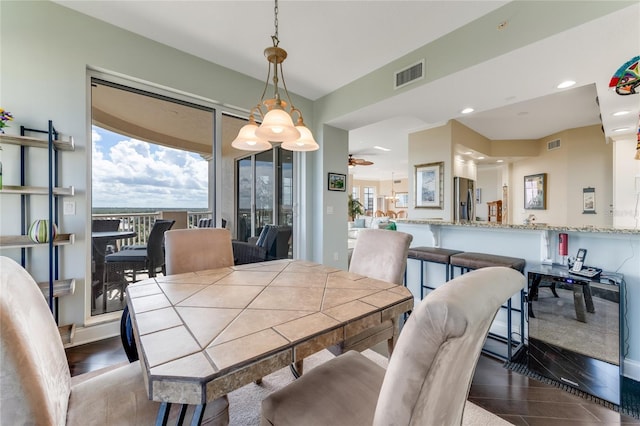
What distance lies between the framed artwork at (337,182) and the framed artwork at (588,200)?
4.99 meters

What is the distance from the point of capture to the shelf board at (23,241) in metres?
1.92

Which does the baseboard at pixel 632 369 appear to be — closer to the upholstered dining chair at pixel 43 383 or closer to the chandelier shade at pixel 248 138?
the upholstered dining chair at pixel 43 383

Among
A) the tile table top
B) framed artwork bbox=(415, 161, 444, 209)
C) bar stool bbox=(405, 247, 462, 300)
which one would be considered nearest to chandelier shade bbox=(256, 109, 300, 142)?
the tile table top

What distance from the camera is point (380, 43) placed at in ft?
Answer: 8.80

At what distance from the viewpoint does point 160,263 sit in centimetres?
318

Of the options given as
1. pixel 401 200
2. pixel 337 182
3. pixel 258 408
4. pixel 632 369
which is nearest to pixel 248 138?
pixel 258 408

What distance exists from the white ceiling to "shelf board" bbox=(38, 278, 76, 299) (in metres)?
2.35

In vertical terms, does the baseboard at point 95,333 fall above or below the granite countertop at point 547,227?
below

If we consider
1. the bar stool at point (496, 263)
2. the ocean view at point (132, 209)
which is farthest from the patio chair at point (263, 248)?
the bar stool at point (496, 263)

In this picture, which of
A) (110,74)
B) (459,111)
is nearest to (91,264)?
(110,74)

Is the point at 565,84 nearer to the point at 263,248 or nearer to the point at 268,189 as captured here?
the point at 268,189

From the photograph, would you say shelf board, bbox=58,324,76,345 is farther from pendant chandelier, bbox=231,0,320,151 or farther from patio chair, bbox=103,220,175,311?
pendant chandelier, bbox=231,0,320,151

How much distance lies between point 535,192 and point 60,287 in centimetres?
842

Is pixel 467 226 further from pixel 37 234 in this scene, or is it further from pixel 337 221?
pixel 37 234
